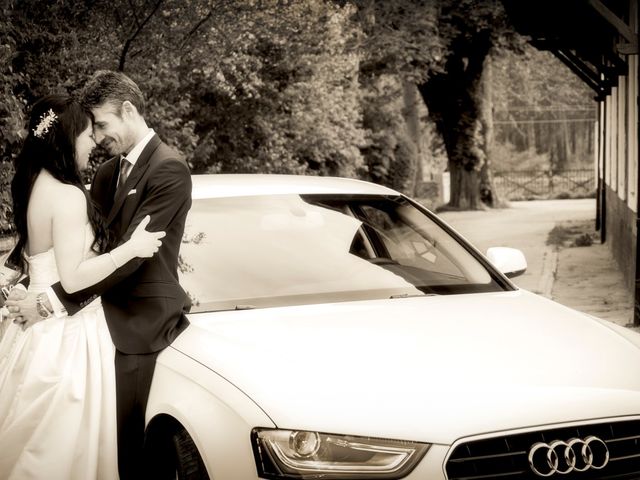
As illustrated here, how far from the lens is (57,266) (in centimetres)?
419

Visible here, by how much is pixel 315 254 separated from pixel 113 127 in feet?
3.51

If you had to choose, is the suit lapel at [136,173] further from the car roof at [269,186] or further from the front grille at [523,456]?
the front grille at [523,456]

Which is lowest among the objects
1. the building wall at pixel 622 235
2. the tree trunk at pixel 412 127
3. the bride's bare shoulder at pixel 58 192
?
the tree trunk at pixel 412 127

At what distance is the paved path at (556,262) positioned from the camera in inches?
502

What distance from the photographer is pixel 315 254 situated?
4867mm

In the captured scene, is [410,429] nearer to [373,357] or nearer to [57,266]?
[373,357]

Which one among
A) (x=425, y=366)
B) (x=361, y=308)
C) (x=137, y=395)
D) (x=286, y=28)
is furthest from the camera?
(x=286, y=28)

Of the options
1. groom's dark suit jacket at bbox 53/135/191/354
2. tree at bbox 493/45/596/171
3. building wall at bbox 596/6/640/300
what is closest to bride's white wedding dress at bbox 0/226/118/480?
groom's dark suit jacket at bbox 53/135/191/354

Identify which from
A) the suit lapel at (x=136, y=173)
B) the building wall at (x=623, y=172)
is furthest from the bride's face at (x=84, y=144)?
the building wall at (x=623, y=172)

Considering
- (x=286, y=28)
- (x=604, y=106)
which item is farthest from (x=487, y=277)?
(x=604, y=106)

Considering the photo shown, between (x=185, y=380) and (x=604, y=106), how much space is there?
779 inches

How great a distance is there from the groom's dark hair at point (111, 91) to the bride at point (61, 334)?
0.12 metres

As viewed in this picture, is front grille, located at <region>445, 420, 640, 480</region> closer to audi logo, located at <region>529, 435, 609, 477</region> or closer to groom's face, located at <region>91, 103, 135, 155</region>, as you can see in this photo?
audi logo, located at <region>529, 435, 609, 477</region>

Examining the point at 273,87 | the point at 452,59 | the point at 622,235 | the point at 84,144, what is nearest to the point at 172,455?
the point at 84,144
